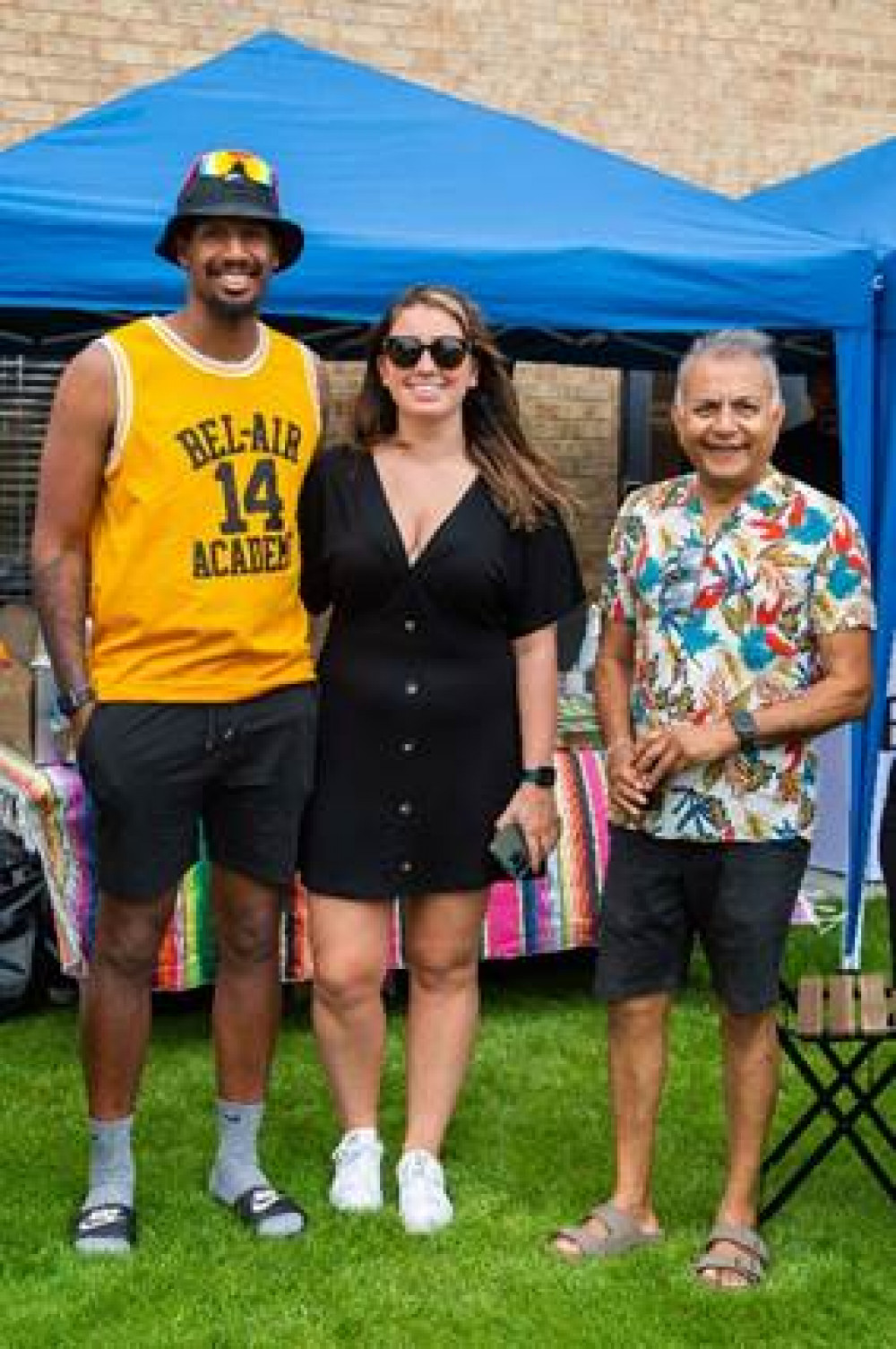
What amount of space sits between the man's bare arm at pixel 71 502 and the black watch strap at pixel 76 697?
1 cm

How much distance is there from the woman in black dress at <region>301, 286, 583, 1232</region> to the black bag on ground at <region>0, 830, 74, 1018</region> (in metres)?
1.79

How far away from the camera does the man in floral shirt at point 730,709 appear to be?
9.94 ft

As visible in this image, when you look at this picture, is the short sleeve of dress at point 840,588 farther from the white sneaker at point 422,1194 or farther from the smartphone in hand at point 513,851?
the white sneaker at point 422,1194

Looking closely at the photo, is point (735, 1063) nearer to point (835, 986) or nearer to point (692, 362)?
point (835, 986)

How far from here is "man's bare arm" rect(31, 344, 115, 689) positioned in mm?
3023

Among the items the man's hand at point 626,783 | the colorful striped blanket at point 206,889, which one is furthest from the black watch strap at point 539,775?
the colorful striped blanket at point 206,889

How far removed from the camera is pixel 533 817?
11.0 ft

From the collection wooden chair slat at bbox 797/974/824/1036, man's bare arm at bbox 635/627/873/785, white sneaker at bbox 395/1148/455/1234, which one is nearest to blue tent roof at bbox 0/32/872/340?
man's bare arm at bbox 635/627/873/785

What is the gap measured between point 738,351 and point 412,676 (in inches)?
32.9

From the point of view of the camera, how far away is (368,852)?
3.35m

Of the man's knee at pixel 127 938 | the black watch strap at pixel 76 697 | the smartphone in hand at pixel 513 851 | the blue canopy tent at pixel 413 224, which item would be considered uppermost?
the blue canopy tent at pixel 413 224

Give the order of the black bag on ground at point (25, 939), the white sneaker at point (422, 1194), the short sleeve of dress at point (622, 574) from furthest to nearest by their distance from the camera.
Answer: the black bag on ground at point (25, 939), the white sneaker at point (422, 1194), the short sleeve of dress at point (622, 574)

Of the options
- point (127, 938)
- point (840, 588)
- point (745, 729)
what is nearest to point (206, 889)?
point (127, 938)

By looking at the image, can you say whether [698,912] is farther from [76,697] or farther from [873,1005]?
[76,697]
